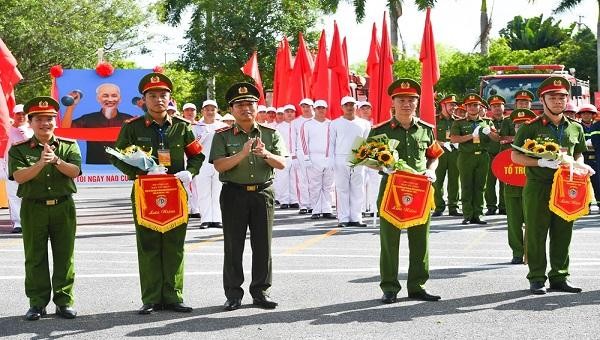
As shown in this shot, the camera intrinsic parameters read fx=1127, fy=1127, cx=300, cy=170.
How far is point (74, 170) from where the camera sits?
30.3ft

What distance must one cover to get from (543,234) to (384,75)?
9.98 m

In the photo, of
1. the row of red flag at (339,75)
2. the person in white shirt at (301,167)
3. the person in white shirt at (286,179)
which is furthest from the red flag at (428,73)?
the person in white shirt at (286,179)

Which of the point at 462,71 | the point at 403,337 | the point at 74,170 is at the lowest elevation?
the point at 403,337

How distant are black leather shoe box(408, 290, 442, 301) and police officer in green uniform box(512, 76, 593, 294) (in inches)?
39.8

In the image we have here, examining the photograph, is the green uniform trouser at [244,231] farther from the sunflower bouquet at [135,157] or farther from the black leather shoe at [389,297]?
the black leather shoe at [389,297]

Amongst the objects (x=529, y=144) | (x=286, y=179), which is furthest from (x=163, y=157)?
(x=286, y=179)

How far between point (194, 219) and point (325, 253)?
19.6 ft

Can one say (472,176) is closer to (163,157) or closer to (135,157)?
(163,157)

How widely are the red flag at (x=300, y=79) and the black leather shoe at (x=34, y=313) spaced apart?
585 inches

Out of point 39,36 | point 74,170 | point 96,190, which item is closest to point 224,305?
point 74,170

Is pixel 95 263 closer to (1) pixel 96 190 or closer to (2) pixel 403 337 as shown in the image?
(2) pixel 403 337

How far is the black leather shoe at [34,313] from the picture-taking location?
908 cm

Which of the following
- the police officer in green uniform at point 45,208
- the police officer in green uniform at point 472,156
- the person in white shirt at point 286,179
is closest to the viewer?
the police officer in green uniform at point 45,208

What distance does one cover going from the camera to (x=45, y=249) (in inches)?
369
